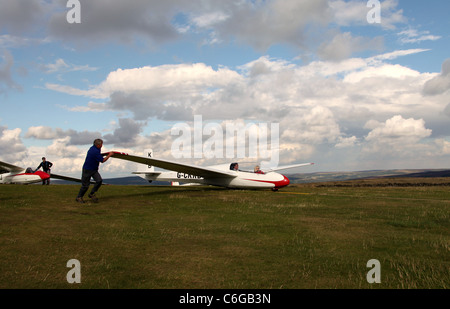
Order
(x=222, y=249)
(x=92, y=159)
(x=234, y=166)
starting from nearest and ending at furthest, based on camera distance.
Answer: (x=222, y=249), (x=92, y=159), (x=234, y=166)

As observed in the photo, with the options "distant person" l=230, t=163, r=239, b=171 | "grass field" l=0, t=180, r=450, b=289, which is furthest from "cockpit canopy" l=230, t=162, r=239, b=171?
"grass field" l=0, t=180, r=450, b=289

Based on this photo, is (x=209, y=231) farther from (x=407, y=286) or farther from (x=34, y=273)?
(x=407, y=286)

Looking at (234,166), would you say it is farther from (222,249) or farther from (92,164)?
(222,249)

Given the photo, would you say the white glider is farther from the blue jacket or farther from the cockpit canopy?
the blue jacket

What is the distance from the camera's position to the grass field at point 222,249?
429 centimetres

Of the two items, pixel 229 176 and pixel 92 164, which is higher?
pixel 92 164

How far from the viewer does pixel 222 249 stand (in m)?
5.77

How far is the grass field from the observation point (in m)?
4.29

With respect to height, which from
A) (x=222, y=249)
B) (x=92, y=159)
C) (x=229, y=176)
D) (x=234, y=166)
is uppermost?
(x=92, y=159)

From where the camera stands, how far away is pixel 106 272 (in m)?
4.53

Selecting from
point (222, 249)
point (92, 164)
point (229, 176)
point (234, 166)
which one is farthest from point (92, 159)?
point (234, 166)
